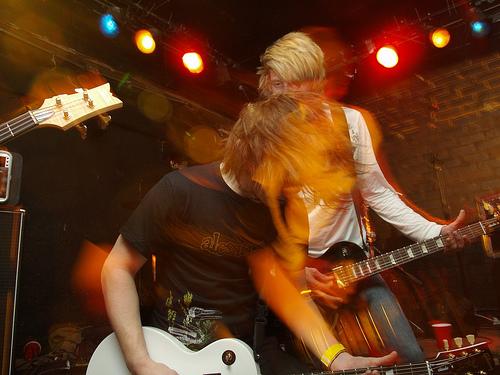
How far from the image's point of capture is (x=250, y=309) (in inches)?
64.2

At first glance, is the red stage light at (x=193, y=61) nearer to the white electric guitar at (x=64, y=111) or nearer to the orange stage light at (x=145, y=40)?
the orange stage light at (x=145, y=40)

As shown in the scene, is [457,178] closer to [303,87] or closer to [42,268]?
[303,87]

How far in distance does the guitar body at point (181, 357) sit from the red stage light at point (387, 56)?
4347mm

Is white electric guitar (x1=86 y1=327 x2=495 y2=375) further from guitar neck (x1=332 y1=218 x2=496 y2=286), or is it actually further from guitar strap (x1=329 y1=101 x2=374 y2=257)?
guitar strap (x1=329 y1=101 x2=374 y2=257)

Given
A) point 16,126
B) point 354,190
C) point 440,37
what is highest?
point 440,37

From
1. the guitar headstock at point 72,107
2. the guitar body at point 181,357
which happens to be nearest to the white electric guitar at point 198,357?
the guitar body at point 181,357

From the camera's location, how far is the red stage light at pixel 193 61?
4742mm

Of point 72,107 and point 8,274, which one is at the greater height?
point 72,107

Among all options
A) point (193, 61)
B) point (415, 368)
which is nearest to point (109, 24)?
point (193, 61)

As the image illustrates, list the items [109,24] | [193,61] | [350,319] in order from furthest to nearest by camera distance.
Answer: [193,61]
[109,24]
[350,319]

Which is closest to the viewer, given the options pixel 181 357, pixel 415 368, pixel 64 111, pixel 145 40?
pixel 415 368

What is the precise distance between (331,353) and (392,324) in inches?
19.6

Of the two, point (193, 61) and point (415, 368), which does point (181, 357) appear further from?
point (193, 61)

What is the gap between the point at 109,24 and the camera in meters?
4.16
